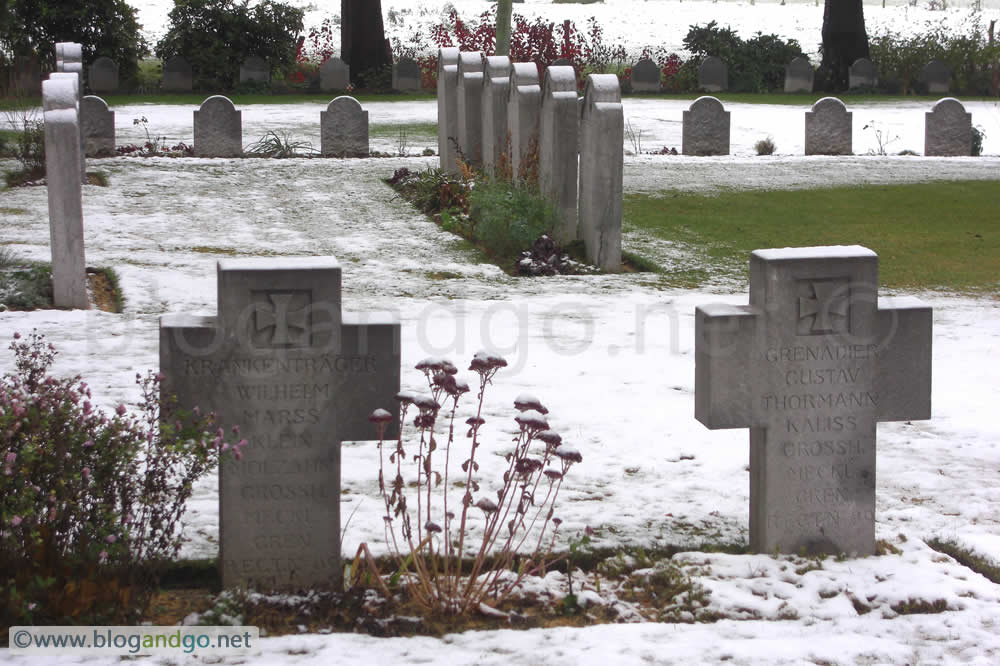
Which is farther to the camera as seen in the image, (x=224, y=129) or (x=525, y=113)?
(x=224, y=129)

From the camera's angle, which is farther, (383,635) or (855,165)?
(855,165)

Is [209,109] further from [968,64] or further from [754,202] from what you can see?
[968,64]

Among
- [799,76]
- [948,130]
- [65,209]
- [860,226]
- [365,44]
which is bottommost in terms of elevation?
[860,226]

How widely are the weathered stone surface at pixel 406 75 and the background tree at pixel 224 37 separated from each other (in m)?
2.43

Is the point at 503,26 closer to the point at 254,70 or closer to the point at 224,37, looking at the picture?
the point at 254,70

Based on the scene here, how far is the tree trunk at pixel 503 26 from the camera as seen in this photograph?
65.5 feet

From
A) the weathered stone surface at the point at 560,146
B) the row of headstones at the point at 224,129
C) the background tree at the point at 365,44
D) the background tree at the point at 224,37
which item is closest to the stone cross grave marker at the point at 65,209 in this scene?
the weathered stone surface at the point at 560,146

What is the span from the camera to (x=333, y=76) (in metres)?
27.6

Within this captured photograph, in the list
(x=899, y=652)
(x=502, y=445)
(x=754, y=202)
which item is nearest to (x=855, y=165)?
(x=754, y=202)

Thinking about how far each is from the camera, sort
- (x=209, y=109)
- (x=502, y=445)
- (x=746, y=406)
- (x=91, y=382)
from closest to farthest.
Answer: (x=746, y=406) < (x=502, y=445) < (x=91, y=382) < (x=209, y=109)

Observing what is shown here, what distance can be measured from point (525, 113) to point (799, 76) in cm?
1972

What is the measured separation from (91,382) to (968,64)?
27.1 meters

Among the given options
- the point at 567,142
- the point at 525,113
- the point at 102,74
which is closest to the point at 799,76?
the point at 102,74

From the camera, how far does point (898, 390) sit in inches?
180
